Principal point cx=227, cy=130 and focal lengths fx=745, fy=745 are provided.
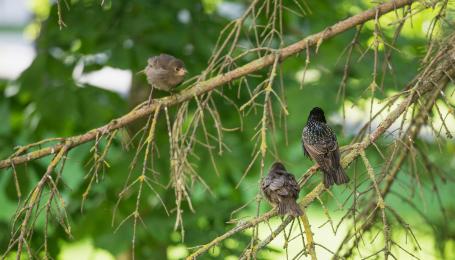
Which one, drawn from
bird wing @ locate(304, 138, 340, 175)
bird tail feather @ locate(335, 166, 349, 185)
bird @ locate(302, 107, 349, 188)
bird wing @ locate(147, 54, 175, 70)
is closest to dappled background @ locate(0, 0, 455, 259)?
bird wing @ locate(147, 54, 175, 70)

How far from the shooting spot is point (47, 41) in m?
6.26

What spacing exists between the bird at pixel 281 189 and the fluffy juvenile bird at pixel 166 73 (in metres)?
1.03

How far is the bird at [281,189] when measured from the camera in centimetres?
384

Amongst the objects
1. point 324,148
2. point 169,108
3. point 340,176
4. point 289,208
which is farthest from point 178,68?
point 289,208

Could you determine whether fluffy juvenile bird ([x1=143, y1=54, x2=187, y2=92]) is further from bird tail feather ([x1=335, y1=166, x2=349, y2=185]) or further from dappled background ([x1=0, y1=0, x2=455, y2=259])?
bird tail feather ([x1=335, y1=166, x2=349, y2=185])

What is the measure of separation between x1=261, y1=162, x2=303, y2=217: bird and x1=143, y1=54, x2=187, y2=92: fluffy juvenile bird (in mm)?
1029

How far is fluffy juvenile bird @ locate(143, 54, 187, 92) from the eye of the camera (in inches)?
202

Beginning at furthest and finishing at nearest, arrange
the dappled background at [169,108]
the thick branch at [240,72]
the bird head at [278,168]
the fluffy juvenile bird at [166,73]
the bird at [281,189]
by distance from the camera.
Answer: the dappled background at [169,108] → the fluffy juvenile bird at [166,73] → the bird head at [278,168] → the thick branch at [240,72] → the bird at [281,189]

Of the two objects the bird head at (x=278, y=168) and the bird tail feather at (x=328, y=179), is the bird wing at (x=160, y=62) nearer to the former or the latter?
the bird head at (x=278, y=168)

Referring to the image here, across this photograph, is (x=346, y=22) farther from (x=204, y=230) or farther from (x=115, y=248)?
(x=115, y=248)

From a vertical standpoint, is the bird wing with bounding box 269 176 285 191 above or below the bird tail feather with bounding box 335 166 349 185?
above

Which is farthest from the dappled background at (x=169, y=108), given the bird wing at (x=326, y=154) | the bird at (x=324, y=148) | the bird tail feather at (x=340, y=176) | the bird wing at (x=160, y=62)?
the bird tail feather at (x=340, y=176)

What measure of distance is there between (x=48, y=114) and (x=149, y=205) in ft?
4.11

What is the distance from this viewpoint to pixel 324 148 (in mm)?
4488
